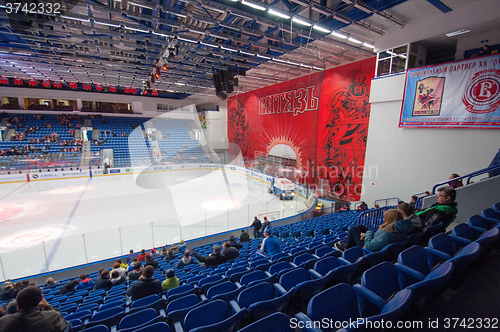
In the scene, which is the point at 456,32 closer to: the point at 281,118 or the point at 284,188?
the point at 284,188

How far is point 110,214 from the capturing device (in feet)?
40.3

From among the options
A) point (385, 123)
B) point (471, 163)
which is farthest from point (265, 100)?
point (471, 163)

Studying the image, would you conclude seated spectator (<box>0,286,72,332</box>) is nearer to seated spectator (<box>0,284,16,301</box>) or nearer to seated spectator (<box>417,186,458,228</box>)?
seated spectator (<box>0,284,16,301</box>)

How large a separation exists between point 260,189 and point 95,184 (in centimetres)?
1397

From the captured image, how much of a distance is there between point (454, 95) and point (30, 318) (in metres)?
13.3

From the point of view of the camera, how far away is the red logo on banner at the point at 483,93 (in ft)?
26.3

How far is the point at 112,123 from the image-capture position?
102 ft

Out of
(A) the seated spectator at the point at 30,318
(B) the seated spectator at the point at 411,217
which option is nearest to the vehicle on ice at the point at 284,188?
(B) the seated spectator at the point at 411,217

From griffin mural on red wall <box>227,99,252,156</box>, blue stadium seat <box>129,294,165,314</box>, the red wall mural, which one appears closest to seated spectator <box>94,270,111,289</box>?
blue stadium seat <box>129,294,165,314</box>

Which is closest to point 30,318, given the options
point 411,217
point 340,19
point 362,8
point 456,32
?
point 411,217

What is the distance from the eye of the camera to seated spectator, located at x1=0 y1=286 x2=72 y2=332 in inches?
83.7

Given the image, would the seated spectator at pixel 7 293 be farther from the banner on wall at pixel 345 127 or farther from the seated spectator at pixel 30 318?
the banner on wall at pixel 345 127

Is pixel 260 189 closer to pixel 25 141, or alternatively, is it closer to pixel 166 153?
pixel 166 153

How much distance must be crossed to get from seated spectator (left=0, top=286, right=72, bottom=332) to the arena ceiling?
28.6 feet
